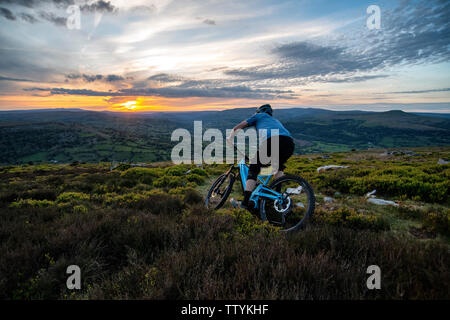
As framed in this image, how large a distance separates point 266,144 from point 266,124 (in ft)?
1.60

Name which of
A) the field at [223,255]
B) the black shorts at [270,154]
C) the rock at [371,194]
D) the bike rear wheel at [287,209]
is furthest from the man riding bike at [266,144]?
the rock at [371,194]

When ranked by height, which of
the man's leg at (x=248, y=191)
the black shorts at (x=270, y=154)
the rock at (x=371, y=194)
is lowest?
the rock at (x=371, y=194)

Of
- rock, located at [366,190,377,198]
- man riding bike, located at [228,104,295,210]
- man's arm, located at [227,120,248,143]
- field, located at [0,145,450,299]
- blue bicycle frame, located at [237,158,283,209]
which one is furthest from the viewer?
rock, located at [366,190,377,198]

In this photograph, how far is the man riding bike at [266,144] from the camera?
4.72 metres

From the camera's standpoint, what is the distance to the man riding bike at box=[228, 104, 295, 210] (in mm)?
4723

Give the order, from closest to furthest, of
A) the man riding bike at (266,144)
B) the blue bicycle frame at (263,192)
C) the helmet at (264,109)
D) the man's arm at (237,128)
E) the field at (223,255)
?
the field at (223,255)
the blue bicycle frame at (263,192)
the man riding bike at (266,144)
the man's arm at (237,128)
the helmet at (264,109)

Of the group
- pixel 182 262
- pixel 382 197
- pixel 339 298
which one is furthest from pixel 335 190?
pixel 182 262

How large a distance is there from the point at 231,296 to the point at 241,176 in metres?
3.82

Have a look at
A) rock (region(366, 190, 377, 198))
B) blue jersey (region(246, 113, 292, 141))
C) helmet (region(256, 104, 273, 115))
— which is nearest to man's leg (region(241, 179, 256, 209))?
blue jersey (region(246, 113, 292, 141))

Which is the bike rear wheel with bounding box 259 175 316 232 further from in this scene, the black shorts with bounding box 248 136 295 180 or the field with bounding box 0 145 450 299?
the black shorts with bounding box 248 136 295 180

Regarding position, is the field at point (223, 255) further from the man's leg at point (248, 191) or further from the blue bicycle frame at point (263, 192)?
the blue bicycle frame at point (263, 192)

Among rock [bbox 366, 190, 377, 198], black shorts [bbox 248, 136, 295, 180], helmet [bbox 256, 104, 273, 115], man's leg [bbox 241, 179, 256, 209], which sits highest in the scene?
helmet [bbox 256, 104, 273, 115]

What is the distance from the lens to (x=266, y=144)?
4805 millimetres
